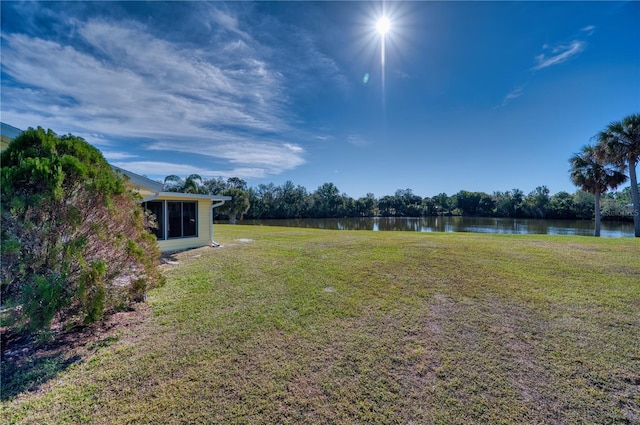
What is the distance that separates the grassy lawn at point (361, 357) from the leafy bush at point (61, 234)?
562 mm

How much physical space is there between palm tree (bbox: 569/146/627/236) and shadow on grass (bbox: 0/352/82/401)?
74.2 feet

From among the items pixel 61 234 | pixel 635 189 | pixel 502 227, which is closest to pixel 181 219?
pixel 61 234

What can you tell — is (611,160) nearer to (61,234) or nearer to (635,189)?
(635,189)

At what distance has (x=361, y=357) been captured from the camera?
2439 mm

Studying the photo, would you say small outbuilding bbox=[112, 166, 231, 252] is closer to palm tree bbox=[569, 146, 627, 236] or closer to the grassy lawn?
the grassy lawn

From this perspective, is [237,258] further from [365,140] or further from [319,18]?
[365,140]

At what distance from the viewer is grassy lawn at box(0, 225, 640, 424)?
1796 mm

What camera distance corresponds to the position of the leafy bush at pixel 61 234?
231 centimetres

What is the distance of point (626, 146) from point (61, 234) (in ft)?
73.5

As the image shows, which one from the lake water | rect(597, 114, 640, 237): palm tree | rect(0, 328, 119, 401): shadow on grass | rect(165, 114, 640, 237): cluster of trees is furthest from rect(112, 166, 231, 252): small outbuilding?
rect(597, 114, 640, 237): palm tree

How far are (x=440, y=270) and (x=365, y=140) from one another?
1416 centimetres

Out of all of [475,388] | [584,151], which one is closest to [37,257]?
[475,388]

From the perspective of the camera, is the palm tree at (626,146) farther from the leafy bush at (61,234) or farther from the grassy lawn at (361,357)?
the leafy bush at (61,234)

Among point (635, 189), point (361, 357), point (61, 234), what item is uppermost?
point (635, 189)
